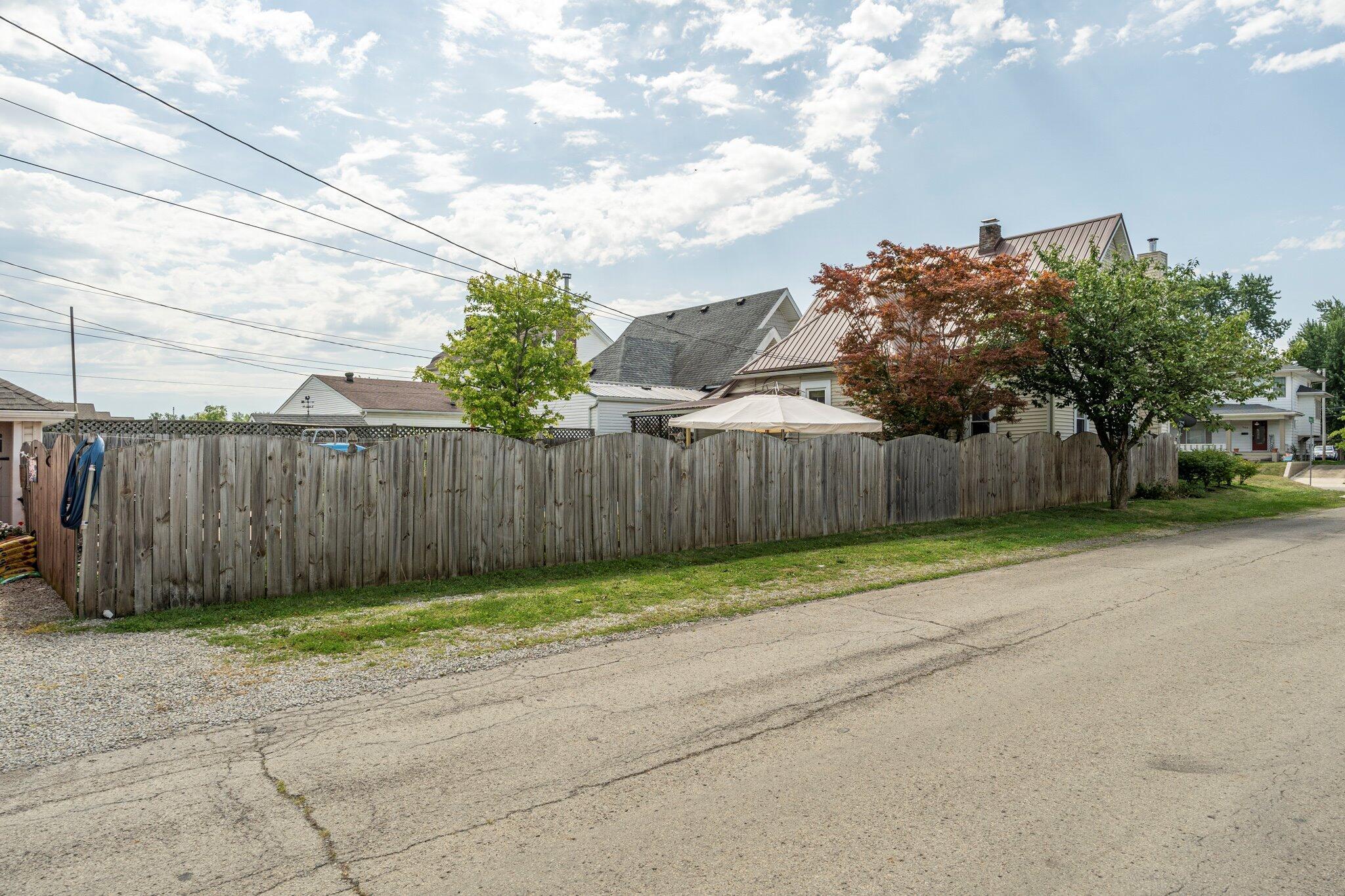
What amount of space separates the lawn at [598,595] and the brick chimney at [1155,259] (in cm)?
765

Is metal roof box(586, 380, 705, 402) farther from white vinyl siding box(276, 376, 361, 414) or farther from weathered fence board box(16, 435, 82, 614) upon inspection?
white vinyl siding box(276, 376, 361, 414)

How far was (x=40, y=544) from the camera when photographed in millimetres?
9742

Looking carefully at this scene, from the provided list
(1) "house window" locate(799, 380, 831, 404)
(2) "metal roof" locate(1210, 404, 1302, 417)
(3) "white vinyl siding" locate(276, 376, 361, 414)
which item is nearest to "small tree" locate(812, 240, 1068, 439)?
(1) "house window" locate(799, 380, 831, 404)

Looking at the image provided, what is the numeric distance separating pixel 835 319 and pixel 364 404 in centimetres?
2777

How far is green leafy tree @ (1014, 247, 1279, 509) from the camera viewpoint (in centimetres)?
1727

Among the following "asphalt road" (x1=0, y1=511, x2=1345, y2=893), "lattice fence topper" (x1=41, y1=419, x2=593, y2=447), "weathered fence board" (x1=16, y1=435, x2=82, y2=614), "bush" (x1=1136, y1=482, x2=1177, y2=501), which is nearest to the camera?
"asphalt road" (x1=0, y1=511, x2=1345, y2=893)

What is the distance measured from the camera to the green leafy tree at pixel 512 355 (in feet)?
68.9

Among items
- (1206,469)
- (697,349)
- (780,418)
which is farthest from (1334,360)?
(780,418)

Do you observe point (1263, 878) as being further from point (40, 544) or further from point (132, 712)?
point (40, 544)

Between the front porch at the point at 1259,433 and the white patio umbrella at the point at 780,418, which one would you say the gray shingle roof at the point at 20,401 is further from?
the front porch at the point at 1259,433

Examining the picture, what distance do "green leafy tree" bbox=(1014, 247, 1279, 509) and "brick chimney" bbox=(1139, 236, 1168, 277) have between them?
563 mm

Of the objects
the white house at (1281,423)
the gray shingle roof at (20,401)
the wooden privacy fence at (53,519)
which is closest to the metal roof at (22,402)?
the gray shingle roof at (20,401)

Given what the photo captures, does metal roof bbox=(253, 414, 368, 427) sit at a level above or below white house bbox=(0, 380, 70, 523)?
above

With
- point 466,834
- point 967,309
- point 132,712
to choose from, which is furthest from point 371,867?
point 967,309
